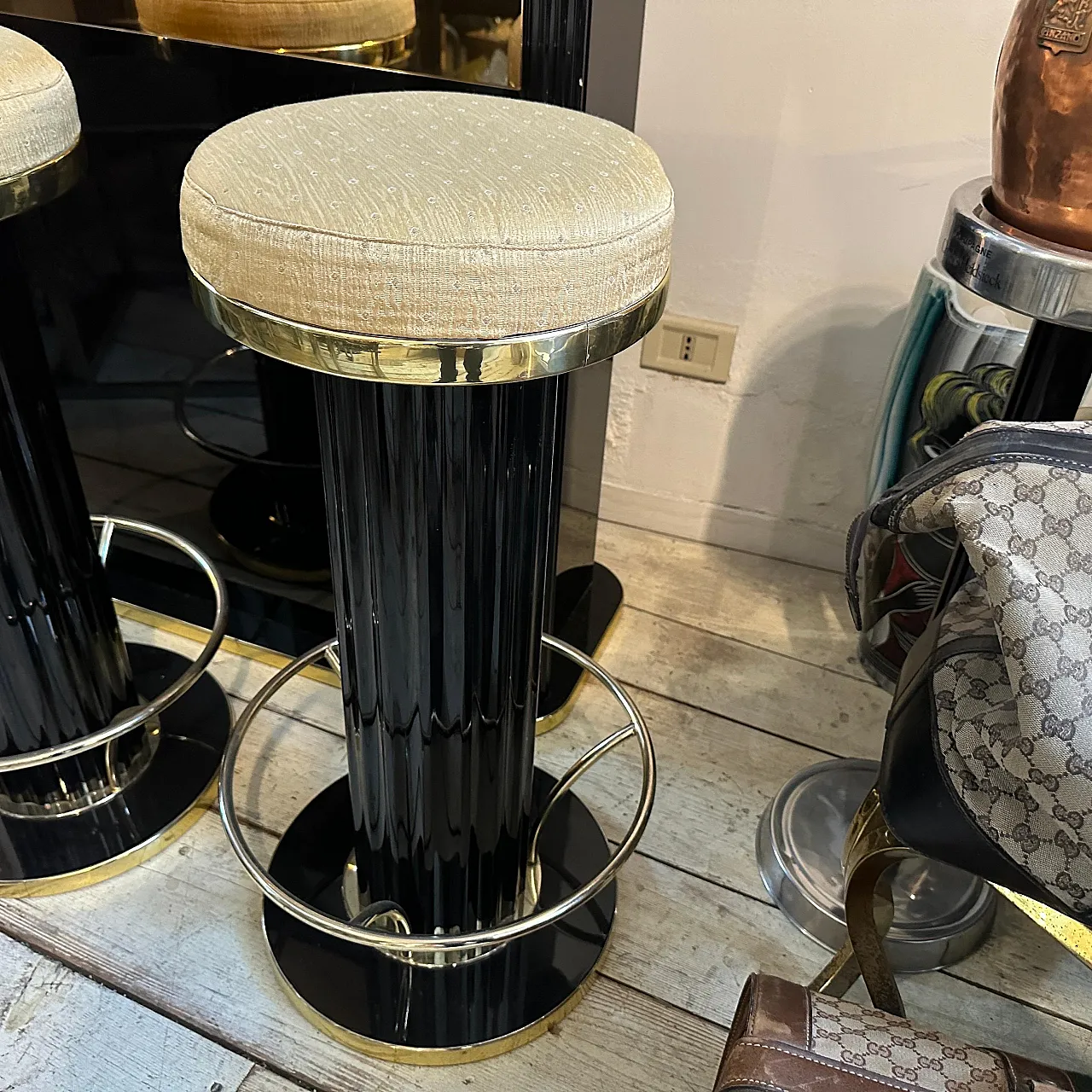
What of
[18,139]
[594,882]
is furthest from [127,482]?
[594,882]

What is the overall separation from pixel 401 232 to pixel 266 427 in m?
0.85

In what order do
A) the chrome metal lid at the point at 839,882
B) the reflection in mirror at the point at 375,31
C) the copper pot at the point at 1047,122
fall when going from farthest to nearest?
the chrome metal lid at the point at 839,882
the reflection in mirror at the point at 375,31
the copper pot at the point at 1047,122

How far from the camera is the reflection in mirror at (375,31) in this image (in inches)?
35.0

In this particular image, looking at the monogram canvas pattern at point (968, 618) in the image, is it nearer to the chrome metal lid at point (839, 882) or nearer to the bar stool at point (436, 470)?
the bar stool at point (436, 470)

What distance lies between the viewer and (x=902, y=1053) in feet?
2.24

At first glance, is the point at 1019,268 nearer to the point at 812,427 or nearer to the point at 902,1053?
the point at 902,1053

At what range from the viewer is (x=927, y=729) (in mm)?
667

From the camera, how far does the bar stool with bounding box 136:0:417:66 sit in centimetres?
92

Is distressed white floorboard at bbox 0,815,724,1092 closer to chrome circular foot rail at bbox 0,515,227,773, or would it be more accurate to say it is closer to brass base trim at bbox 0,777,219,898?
brass base trim at bbox 0,777,219,898

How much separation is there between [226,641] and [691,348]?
2.52 ft

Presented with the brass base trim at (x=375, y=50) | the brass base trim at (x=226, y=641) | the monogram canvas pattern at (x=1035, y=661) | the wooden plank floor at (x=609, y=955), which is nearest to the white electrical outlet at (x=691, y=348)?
the wooden plank floor at (x=609, y=955)

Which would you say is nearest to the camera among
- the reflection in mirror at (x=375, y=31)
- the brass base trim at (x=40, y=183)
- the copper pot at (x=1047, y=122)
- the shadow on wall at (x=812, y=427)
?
the copper pot at (x=1047, y=122)

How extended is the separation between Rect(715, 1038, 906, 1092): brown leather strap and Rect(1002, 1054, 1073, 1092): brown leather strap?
0.26 feet

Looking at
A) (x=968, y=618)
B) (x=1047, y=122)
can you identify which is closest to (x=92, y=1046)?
(x=968, y=618)
